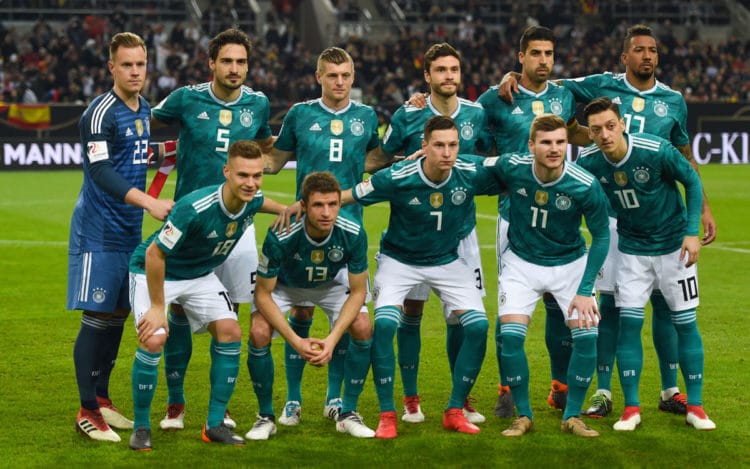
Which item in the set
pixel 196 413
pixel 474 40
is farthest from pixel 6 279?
pixel 474 40

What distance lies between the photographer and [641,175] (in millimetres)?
7082

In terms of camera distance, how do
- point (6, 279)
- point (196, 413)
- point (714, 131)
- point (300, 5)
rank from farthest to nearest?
point (300, 5) → point (714, 131) → point (6, 279) → point (196, 413)

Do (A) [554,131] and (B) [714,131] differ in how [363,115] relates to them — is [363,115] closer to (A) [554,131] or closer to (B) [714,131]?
(A) [554,131]

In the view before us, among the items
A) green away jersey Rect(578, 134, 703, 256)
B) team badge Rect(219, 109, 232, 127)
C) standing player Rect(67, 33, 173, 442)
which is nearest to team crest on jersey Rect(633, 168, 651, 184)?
green away jersey Rect(578, 134, 703, 256)

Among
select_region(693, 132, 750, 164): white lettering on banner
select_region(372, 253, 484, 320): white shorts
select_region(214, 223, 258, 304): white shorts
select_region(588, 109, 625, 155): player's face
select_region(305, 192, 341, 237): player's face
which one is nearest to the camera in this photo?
select_region(305, 192, 341, 237): player's face

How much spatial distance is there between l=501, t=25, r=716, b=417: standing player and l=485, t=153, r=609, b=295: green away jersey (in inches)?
22.1

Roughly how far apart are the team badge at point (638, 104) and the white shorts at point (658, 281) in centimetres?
117

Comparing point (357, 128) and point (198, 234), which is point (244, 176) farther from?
point (357, 128)

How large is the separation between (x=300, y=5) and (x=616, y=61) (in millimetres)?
10165

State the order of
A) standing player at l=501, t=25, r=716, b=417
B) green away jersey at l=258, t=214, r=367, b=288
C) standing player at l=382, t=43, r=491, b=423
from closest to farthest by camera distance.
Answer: green away jersey at l=258, t=214, r=367, b=288 → standing player at l=382, t=43, r=491, b=423 → standing player at l=501, t=25, r=716, b=417

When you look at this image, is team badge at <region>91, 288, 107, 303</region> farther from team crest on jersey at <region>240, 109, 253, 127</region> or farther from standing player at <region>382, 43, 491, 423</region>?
standing player at <region>382, 43, 491, 423</region>

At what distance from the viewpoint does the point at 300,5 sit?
36438mm

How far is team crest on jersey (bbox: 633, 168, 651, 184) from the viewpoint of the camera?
23.2ft

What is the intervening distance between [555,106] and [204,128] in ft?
7.96
